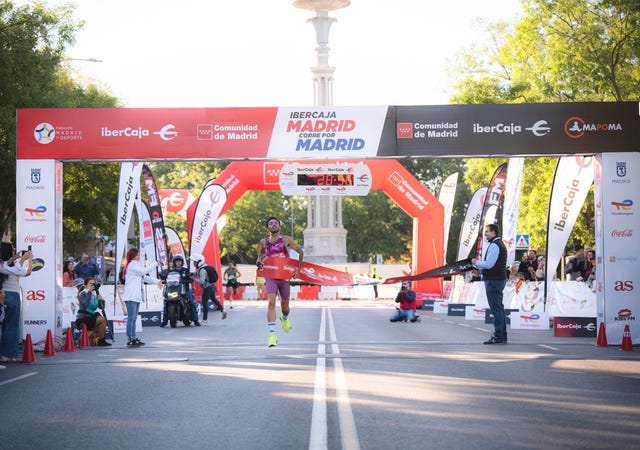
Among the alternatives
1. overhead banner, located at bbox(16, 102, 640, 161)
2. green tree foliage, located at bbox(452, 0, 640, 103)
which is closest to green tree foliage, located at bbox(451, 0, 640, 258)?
green tree foliage, located at bbox(452, 0, 640, 103)

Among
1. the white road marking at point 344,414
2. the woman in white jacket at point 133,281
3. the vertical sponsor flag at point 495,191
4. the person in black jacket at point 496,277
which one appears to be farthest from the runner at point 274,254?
the vertical sponsor flag at point 495,191

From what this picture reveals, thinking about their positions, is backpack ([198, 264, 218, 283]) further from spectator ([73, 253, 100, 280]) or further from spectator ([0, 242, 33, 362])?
spectator ([0, 242, 33, 362])

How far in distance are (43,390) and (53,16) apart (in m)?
28.4

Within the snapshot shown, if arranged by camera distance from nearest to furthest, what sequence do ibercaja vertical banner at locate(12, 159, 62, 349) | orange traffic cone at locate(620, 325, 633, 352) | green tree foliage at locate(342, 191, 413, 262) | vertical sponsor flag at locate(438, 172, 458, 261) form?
orange traffic cone at locate(620, 325, 633, 352), ibercaja vertical banner at locate(12, 159, 62, 349), vertical sponsor flag at locate(438, 172, 458, 261), green tree foliage at locate(342, 191, 413, 262)

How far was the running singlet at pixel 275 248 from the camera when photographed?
15.4 m

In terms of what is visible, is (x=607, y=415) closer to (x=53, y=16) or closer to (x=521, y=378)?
(x=521, y=378)

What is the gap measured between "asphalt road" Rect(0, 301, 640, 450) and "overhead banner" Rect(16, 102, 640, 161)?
3929 millimetres

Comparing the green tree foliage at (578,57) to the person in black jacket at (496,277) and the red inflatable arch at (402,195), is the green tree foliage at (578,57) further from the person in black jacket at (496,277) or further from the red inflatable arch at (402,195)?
the person in black jacket at (496,277)

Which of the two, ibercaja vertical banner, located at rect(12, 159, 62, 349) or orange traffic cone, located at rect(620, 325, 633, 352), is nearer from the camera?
orange traffic cone, located at rect(620, 325, 633, 352)

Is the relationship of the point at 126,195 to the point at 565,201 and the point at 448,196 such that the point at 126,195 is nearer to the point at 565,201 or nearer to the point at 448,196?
the point at 565,201

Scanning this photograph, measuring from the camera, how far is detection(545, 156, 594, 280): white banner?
22281 mm

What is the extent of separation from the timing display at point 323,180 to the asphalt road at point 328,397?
41.5 ft

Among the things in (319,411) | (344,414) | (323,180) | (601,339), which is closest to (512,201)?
(323,180)

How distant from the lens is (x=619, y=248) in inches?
691
